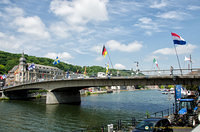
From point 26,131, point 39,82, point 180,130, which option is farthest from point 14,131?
point 39,82

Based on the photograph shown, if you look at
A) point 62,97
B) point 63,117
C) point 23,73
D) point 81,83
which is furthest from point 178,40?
point 23,73

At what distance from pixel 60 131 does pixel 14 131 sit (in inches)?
260

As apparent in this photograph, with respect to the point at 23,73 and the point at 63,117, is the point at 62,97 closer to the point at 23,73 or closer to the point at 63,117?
the point at 63,117

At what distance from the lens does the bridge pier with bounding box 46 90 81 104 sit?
60438 millimetres

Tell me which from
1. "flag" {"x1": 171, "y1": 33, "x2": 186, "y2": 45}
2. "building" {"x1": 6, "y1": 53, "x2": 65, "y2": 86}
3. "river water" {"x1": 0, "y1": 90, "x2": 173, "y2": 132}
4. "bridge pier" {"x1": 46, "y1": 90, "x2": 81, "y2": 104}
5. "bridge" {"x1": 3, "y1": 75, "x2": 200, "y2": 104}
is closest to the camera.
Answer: "river water" {"x1": 0, "y1": 90, "x2": 173, "y2": 132}

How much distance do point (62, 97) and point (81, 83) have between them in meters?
14.3

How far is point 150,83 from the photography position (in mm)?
40781

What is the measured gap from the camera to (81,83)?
174 ft

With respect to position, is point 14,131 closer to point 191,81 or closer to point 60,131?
point 60,131

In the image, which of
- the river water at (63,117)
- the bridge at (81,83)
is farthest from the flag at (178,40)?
the river water at (63,117)

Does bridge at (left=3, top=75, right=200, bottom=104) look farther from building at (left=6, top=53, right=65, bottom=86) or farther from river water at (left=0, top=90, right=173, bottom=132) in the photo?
building at (left=6, top=53, right=65, bottom=86)

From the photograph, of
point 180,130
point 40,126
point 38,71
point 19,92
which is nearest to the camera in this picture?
point 180,130

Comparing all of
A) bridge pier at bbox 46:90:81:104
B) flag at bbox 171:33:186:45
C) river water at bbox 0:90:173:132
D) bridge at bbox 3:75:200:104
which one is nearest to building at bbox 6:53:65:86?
bridge at bbox 3:75:200:104

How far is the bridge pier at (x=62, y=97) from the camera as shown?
60.4 metres
